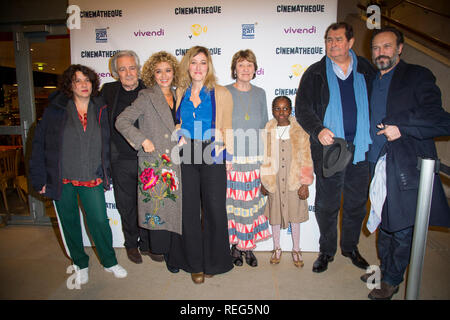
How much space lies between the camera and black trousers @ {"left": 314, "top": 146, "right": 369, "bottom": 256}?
96.9 inches

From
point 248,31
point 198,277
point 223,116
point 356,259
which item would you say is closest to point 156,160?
point 223,116

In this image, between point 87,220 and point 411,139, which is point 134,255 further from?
point 411,139

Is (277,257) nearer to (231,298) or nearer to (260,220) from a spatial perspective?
(260,220)

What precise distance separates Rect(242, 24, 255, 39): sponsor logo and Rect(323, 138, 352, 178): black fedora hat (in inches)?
54.9

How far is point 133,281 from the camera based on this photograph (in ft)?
8.30

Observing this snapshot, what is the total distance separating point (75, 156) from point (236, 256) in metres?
1.84

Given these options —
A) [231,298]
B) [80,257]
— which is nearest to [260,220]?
[231,298]

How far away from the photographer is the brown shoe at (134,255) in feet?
9.35

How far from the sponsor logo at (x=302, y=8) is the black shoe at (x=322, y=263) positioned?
97.4 inches

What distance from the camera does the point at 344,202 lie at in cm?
259

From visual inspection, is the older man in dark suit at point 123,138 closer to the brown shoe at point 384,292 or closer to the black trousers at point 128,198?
the black trousers at point 128,198

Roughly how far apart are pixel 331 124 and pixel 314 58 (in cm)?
82

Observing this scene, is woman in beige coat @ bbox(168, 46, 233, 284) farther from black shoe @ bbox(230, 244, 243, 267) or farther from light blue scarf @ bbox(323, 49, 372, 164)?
light blue scarf @ bbox(323, 49, 372, 164)

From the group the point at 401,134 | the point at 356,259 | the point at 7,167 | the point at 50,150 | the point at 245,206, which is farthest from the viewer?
the point at 7,167
